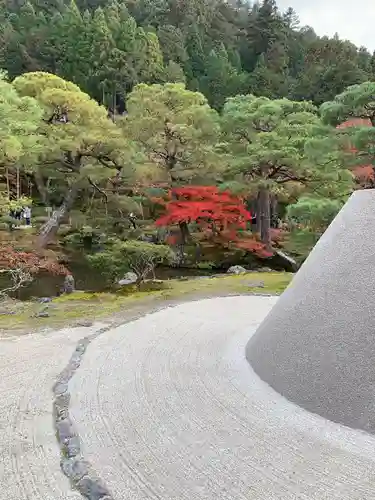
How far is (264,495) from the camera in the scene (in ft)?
9.61

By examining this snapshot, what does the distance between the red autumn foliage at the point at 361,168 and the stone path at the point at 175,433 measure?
692 centimetres

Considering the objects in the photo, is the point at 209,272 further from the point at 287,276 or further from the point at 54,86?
the point at 54,86

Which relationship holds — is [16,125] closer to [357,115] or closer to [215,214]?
[215,214]

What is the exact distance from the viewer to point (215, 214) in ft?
43.8

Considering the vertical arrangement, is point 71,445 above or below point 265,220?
below

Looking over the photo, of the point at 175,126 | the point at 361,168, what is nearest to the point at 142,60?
the point at 175,126

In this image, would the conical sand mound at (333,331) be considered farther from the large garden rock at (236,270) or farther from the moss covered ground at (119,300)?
the large garden rock at (236,270)

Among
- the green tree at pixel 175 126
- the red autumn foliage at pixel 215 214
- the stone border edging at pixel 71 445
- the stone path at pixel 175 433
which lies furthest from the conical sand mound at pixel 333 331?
the green tree at pixel 175 126

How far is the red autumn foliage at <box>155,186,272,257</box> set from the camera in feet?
43.6

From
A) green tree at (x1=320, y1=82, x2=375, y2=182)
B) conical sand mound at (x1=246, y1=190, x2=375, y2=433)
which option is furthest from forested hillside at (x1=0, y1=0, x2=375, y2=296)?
conical sand mound at (x1=246, y1=190, x2=375, y2=433)

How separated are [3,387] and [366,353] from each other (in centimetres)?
360

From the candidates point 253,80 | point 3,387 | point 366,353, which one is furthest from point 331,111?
point 253,80

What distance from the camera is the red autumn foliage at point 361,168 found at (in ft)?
35.5

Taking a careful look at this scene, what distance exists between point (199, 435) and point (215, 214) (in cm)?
998
